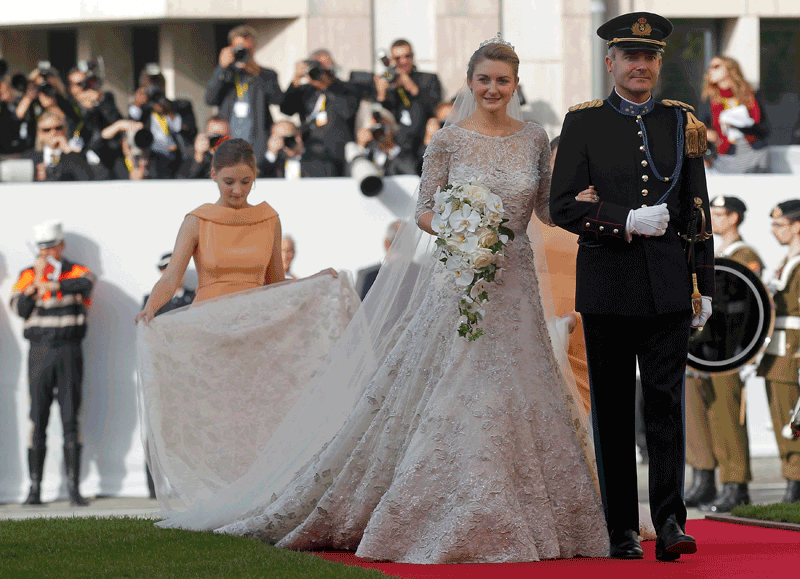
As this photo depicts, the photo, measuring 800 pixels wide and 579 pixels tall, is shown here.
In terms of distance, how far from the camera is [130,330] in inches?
406

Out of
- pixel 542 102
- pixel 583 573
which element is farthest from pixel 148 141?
pixel 583 573

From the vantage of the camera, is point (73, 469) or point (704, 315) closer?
point (704, 315)

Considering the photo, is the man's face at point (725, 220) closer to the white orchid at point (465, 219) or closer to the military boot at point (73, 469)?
the white orchid at point (465, 219)

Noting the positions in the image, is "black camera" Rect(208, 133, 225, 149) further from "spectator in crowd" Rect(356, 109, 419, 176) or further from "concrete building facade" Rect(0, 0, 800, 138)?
"concrete building facade" Rect(0, 0, 800, 138)

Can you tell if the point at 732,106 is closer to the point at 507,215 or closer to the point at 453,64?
the point at 453,64

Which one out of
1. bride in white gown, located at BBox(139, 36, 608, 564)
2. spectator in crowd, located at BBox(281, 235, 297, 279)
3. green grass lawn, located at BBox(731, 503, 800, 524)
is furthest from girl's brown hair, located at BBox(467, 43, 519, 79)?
spectator in crowd, located at BBox(281, 235, 297, 279)

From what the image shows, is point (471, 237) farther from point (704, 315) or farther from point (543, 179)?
point (704, 315)

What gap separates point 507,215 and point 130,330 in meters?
5.68

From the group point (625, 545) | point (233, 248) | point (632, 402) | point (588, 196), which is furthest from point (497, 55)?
point (233, 248)

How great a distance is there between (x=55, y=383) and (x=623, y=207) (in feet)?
20.6

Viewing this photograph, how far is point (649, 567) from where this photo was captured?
180 inches

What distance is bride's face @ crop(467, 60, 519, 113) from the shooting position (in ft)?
17.2

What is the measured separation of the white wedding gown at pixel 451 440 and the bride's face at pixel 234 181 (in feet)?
4.16

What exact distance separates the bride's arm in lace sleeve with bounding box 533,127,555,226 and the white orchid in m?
0.45
